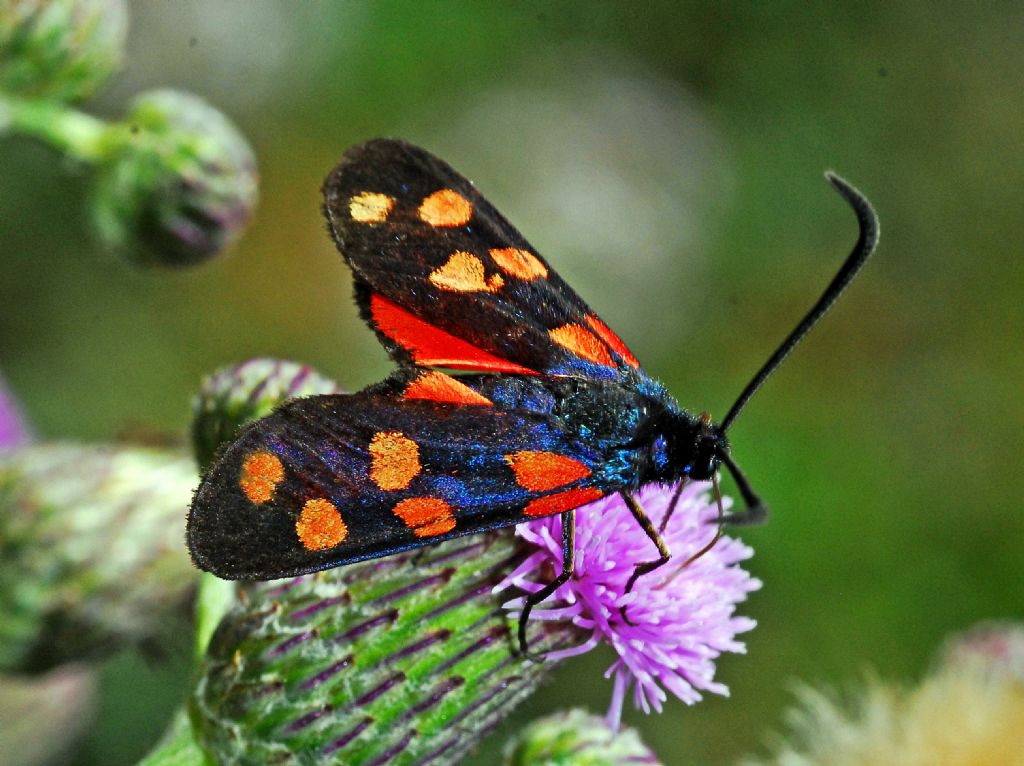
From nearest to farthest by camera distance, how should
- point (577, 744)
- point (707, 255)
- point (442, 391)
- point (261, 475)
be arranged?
point (261, 475)
point (442, 391)
point (577, 744)
point (707, 255)

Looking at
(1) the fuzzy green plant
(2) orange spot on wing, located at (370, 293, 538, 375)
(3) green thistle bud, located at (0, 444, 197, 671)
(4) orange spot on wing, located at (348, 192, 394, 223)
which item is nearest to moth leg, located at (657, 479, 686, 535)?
(2) orange spot on wing, located at (370, 293, 538, 375)

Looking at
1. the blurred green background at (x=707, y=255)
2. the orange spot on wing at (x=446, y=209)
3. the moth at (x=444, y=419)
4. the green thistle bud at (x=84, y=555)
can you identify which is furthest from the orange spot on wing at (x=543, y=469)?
the blurred green background at (x=707, y=255)

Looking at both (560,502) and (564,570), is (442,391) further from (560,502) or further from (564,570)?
(564,570)

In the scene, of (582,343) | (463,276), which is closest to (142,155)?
(463,276)

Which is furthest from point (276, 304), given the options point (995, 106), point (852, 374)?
point (995, 106)

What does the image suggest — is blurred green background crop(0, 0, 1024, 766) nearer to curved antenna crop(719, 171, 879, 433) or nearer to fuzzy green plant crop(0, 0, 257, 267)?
fuzzy green plant crop(0, 0, 257, 267)

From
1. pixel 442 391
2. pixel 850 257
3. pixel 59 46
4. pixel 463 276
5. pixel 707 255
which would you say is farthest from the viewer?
pixel 707 255

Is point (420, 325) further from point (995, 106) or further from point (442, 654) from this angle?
point (995, 106)
